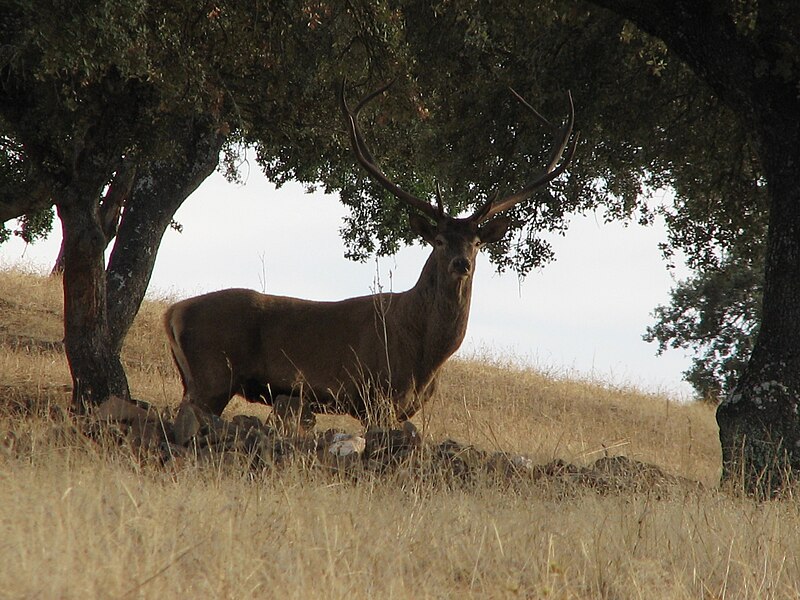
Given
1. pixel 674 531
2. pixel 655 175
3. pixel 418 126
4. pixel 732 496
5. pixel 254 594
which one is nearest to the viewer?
pixel 254 594

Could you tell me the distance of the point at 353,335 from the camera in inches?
407

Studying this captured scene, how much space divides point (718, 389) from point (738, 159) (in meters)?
13.8

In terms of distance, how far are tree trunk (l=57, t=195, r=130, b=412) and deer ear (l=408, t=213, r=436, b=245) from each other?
4.04 meters

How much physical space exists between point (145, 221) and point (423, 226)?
6.09 m

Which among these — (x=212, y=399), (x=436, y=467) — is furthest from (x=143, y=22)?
(x=436, y=467)

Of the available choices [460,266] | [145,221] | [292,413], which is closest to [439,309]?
[460,266]

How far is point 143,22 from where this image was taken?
1002cm

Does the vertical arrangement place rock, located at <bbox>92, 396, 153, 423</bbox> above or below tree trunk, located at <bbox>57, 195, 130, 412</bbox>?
below

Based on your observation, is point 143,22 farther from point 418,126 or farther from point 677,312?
point 677,312

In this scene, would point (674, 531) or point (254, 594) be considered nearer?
point (254, 594)

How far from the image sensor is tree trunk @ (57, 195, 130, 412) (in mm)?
11445

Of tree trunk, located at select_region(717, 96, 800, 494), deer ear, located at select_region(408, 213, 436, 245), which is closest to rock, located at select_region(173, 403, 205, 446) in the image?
deer ear, located at select_region(408, 213, 436, 245)

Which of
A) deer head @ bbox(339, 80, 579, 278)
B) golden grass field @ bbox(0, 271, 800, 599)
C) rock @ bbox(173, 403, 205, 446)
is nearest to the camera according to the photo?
golden grass field @ bbox(0, 271, 800, 599)

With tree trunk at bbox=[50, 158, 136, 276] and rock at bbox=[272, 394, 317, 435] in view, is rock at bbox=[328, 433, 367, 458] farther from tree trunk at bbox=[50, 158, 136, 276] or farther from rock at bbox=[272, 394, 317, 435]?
tree trunk at bbox=[50, 158, 136, 276]
